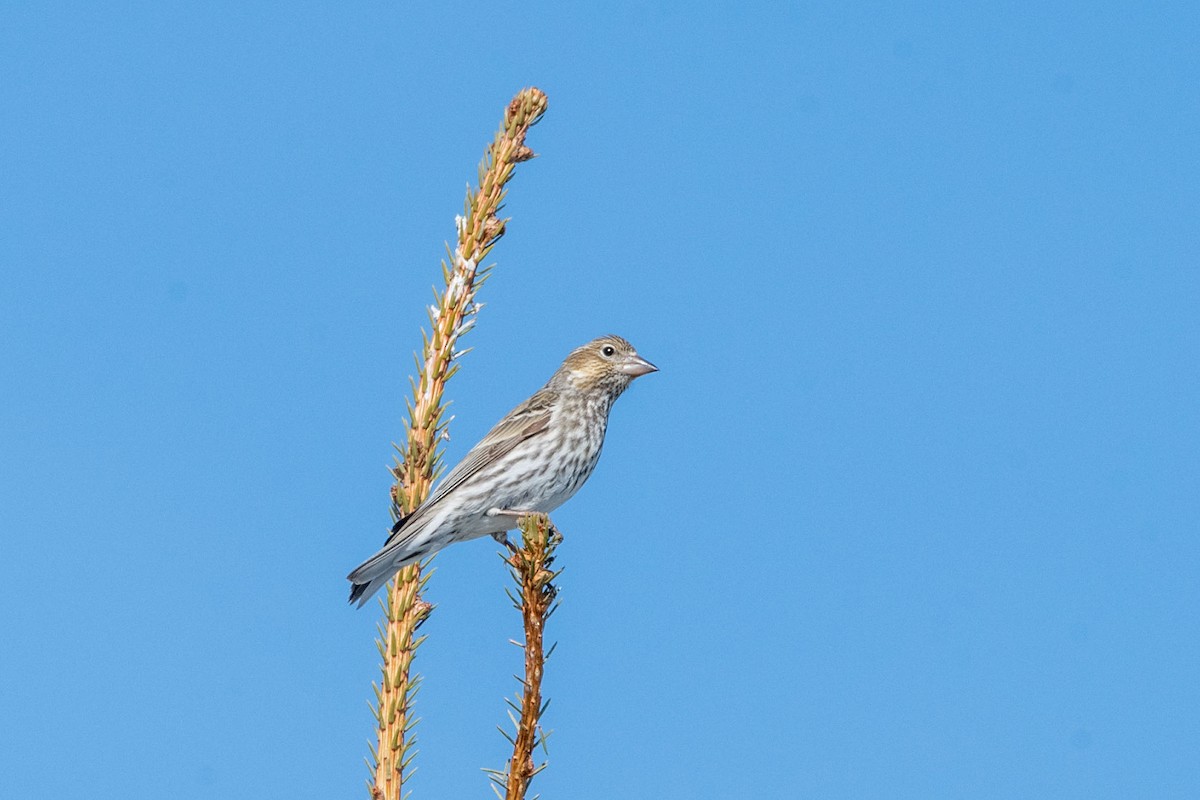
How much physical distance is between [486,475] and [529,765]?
4.66 metres

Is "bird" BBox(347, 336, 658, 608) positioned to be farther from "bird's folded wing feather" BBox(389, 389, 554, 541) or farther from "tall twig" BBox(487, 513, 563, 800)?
"tall twig" BBox(487, 513, 563, 800)

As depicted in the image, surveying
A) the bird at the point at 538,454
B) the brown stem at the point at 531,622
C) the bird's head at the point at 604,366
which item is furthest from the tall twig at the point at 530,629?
the bird's head at the point at 604,366

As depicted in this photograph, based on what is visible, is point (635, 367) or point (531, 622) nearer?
point (531, 622)

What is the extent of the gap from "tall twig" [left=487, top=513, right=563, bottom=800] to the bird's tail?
0.64m

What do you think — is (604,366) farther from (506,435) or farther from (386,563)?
(386,563)

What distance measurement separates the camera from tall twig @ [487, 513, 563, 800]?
13.5ft

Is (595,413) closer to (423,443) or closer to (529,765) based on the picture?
(423,443)

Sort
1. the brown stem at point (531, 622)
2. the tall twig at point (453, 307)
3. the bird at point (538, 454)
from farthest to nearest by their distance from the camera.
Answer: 1. the bird at point (538, 454)
2. the tall twig at point (453, 307)
3. the brown stem at point (531, 622)

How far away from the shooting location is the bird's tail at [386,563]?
233 inches

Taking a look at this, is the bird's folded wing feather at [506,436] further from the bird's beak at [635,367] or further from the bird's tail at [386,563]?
the bird's tail at [386,563]

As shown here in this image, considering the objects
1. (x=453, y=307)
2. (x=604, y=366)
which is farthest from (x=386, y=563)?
(x=604, y=366)

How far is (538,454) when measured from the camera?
895 centimetres

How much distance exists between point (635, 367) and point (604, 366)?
276 mm

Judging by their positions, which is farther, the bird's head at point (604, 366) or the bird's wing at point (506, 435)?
the bird's head at point (604, 366)
